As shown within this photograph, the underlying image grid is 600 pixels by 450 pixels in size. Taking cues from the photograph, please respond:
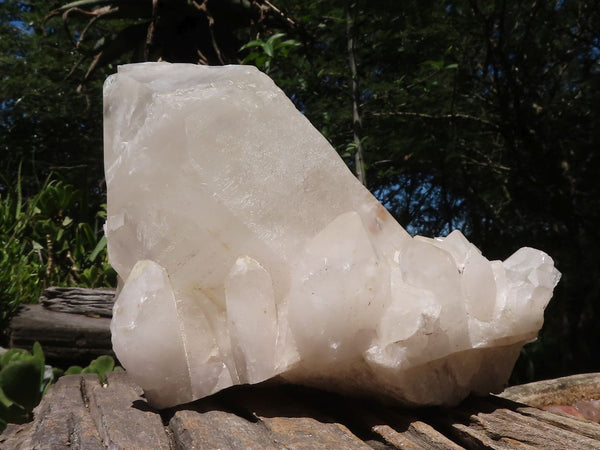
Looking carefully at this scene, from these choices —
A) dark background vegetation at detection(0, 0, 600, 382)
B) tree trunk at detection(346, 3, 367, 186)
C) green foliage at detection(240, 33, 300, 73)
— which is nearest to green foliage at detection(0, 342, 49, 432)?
dark background vegetation at detection(0, 0, 600, 382)

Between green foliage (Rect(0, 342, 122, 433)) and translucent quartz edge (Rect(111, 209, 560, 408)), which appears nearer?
translucent quartz edge (Rect(111, 209, 560, 408))

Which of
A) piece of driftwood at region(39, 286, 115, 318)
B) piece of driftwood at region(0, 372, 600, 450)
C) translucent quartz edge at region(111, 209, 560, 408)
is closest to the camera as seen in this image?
piece of driftwood at region(0, 372, 600, 450)

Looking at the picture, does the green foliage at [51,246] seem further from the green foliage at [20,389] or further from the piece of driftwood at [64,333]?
the green foliage at [20,389]

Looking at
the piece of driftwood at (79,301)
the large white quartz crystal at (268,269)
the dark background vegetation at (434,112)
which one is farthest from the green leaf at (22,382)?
the dark background vegetation at (434,112)

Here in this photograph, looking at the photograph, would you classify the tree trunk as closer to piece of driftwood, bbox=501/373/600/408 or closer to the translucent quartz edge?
piece of driftwood, bbox=501/373/600/408

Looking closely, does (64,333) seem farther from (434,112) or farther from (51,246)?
(434,112)

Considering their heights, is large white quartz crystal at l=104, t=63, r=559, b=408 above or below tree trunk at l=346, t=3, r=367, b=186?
below

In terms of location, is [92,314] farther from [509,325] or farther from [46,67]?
[46,67]

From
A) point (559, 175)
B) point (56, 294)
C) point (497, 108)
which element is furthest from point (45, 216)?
point (559, 175)
